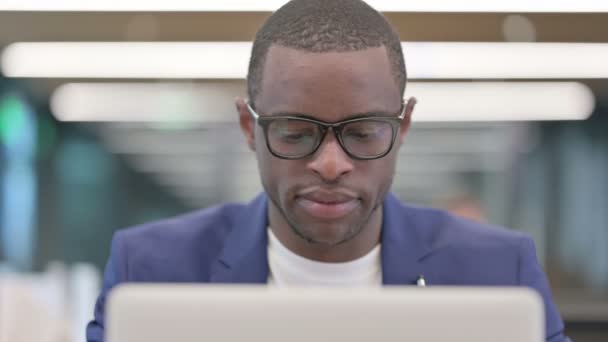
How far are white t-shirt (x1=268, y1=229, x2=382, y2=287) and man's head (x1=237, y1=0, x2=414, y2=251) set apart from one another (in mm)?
166

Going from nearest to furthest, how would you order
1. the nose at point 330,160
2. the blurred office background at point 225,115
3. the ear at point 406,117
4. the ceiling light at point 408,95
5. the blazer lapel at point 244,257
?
the nose at point 330,160
the ear at point 406,117
the blazer lapel at point 244,257
the blurred office background at point 225,115
the ceiling light at point 408,95

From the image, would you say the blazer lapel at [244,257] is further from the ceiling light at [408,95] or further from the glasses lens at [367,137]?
the ceiling light at [408,95]

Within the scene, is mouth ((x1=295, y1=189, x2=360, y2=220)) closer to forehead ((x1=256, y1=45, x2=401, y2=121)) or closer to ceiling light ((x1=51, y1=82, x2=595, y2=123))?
forehead ((x1=256, y1=45, x2=401, y2=121))

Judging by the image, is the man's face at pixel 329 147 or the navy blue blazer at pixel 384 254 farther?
the navy blue blazer at pixel 384 254

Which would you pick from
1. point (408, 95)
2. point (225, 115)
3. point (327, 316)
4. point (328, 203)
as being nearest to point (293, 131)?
Result: point (328, 203)

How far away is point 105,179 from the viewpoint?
7.48m

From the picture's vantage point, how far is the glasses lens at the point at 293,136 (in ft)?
4.07

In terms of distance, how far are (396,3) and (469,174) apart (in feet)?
17.3

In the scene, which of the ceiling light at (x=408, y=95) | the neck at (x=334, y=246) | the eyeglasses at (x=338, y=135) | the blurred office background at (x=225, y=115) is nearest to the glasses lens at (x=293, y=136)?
the eyeglasses at (x=338, y=135)

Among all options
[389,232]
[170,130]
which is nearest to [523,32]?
[170,130]

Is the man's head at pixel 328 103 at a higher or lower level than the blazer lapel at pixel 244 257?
higher

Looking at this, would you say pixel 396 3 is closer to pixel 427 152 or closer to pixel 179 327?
pixel 179 327

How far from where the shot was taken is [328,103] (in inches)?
48.6

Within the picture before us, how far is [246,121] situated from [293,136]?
0.29 m
